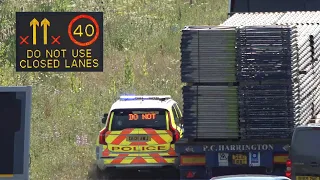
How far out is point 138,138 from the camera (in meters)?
20.3

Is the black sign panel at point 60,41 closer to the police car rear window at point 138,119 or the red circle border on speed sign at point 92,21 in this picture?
the red circle border on speed sign at point 92,21

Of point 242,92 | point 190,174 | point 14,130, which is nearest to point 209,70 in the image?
point 242,92

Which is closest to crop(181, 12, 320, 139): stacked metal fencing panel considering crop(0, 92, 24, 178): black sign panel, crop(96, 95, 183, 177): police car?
crop(96, 95, 183, 177): police car

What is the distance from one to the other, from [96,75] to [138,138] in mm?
11380

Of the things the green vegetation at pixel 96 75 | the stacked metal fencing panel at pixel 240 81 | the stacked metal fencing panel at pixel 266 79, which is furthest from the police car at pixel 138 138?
the stacked metal fencing panel at pixel 266 79

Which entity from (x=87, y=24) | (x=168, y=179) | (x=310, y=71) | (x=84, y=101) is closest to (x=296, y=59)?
(x=310, y=71)

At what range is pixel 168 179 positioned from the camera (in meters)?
21.5

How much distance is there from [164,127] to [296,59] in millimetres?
4087

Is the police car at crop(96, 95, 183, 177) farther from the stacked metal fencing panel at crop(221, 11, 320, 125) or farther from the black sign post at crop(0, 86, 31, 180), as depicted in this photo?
the black sign post at crop(0, 86, 31, 180)

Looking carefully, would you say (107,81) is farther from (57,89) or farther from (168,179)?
(168,179)

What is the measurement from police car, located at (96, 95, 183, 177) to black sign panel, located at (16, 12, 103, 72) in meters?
4.48

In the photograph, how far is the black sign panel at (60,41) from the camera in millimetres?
15828

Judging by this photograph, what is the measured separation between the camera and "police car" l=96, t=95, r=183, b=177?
66.6ft

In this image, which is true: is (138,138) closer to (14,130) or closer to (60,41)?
(60,41)
